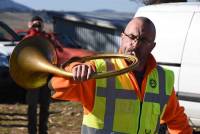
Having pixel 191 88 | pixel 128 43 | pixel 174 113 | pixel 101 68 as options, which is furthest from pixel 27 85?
pixel 191 88

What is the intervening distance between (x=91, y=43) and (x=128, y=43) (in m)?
23.6

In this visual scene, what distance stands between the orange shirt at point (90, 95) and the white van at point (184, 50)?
3.03 meters

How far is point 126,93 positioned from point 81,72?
1.58ft

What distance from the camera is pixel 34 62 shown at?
2635mm

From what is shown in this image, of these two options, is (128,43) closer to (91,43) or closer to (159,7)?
(159,7)

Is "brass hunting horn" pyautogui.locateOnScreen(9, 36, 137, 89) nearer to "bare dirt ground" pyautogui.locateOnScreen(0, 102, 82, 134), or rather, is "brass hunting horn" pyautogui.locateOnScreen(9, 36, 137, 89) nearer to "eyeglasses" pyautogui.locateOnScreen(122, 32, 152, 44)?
"eyeglasses" pyautogui.locateOnScreen(122, 32, 152, 44)

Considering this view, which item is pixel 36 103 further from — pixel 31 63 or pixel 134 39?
pixel 31 63

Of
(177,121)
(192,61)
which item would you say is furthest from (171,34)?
(177,121)

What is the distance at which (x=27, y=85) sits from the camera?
2727 mm

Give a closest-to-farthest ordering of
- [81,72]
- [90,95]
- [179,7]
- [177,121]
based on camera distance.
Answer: [81,72] < [90,95] < [177,121] < [179,7]

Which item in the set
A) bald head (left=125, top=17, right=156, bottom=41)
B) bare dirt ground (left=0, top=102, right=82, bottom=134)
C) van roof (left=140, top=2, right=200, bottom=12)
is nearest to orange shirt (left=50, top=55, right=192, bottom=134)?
bald head (left=125, top=17, right=156, bottom=41)

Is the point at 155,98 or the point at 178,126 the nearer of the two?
the point at 155,98

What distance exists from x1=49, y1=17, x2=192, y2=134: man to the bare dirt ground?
5500mm

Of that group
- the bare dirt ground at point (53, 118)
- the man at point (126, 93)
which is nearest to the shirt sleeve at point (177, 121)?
the man at point (126, 93)
